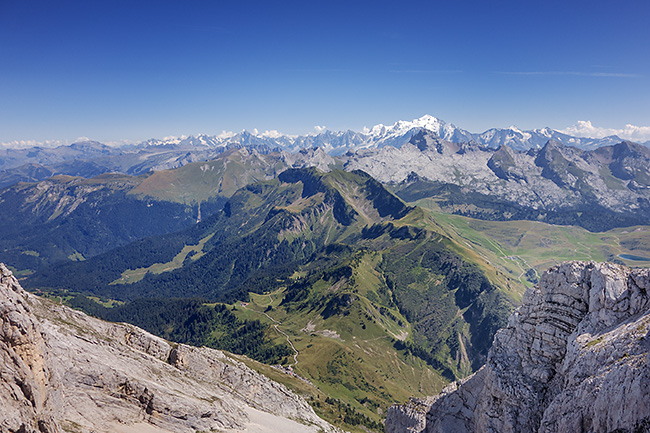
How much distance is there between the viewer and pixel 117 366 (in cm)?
5991

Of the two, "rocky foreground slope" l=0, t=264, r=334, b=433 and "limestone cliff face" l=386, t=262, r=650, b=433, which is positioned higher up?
"limestone cliff face" l=386, t=262, r=650, b=433

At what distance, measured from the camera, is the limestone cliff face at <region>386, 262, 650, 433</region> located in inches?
1108

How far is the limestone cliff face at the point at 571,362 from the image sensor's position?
28.1 metres

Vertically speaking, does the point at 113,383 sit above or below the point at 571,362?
below

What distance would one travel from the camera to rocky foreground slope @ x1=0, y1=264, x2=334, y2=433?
36.3 m

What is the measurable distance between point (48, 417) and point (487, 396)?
51.8 meters

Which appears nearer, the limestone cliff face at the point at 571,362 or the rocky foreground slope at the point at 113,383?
the limestone cliff face at the point at 571,362

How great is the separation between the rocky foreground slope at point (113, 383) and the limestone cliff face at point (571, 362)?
45.9 m

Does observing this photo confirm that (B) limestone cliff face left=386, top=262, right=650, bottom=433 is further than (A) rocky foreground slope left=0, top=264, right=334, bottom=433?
No

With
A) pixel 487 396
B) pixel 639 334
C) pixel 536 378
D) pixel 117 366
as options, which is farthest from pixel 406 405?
pixel 117 366

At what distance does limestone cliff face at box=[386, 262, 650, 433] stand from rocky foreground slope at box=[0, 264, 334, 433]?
151 ft

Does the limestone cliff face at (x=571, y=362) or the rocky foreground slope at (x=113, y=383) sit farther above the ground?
the limestone cliff face at (x=571, y=362)

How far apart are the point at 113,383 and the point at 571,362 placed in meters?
63.9

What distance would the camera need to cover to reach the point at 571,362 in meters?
35.2
